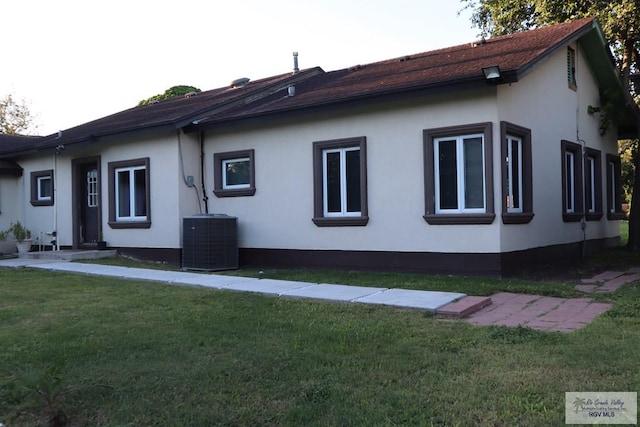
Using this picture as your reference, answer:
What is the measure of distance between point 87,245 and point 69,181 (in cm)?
181

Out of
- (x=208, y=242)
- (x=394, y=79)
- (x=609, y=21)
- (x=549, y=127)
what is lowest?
(x=208, y=242)

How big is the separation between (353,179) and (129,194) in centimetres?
607

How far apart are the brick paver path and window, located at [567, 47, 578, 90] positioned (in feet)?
22.9

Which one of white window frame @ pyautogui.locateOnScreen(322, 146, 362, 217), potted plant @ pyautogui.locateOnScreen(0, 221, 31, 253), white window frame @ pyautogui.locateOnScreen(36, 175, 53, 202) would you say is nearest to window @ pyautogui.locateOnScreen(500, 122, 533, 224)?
white window frame @ pyautogui.locateOnScreen(322, 146, 362, 217)

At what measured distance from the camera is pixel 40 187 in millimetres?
16312

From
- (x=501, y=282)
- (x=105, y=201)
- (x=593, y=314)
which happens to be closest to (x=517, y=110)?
(x=501, y=282)

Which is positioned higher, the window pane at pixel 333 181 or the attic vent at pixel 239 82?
the attic vent at pixel 239 82

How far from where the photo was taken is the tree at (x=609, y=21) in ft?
42.6

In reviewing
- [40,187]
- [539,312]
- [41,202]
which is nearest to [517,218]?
[539,312]

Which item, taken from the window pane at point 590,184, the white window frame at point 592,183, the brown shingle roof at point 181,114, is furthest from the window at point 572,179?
the brown shingle roof at point 181,114

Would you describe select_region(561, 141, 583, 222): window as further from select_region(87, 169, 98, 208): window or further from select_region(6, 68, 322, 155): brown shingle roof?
select_region(87, 169, 98, 208): window

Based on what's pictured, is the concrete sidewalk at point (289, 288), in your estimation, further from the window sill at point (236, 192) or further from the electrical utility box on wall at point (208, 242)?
the window sill at point (236, 192)

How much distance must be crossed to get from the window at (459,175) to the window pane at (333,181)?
1.93m

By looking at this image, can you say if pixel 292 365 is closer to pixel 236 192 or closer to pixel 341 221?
pixel 341 221
